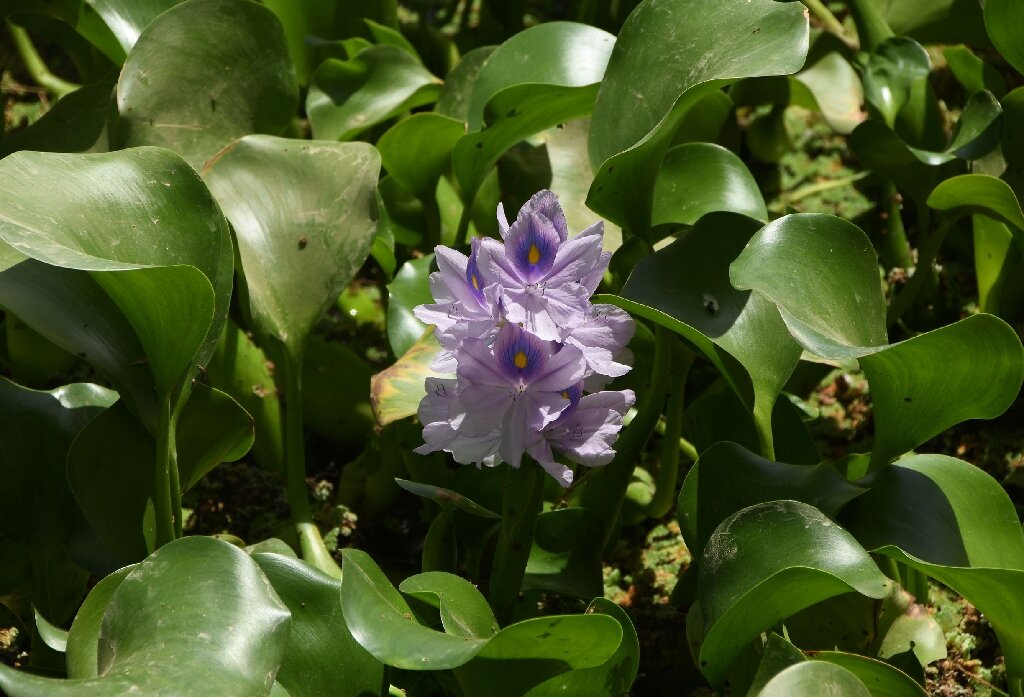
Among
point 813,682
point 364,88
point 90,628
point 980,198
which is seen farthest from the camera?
point 364,88

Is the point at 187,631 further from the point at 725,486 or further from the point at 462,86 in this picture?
the point at 462,86

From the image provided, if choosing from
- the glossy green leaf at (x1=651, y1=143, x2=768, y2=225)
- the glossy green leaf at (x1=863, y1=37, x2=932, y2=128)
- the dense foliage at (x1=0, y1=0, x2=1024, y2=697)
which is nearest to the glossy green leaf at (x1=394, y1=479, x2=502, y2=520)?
the dense foliage at (x1=0, y1=0, x2=1024, y2=697)

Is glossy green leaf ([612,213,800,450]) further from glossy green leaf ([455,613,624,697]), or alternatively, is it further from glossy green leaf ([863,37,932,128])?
glossy green leaf ([863,37,932,128])

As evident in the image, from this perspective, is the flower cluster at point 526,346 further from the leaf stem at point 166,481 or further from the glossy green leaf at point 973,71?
the glossy green leaf at point 973,71

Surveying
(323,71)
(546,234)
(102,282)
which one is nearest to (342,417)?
(323,71)

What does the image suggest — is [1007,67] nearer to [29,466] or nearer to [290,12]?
[290,12]

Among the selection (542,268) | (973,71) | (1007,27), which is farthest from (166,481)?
(973,71)

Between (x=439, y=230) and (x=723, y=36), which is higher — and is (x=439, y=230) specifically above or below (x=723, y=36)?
below
